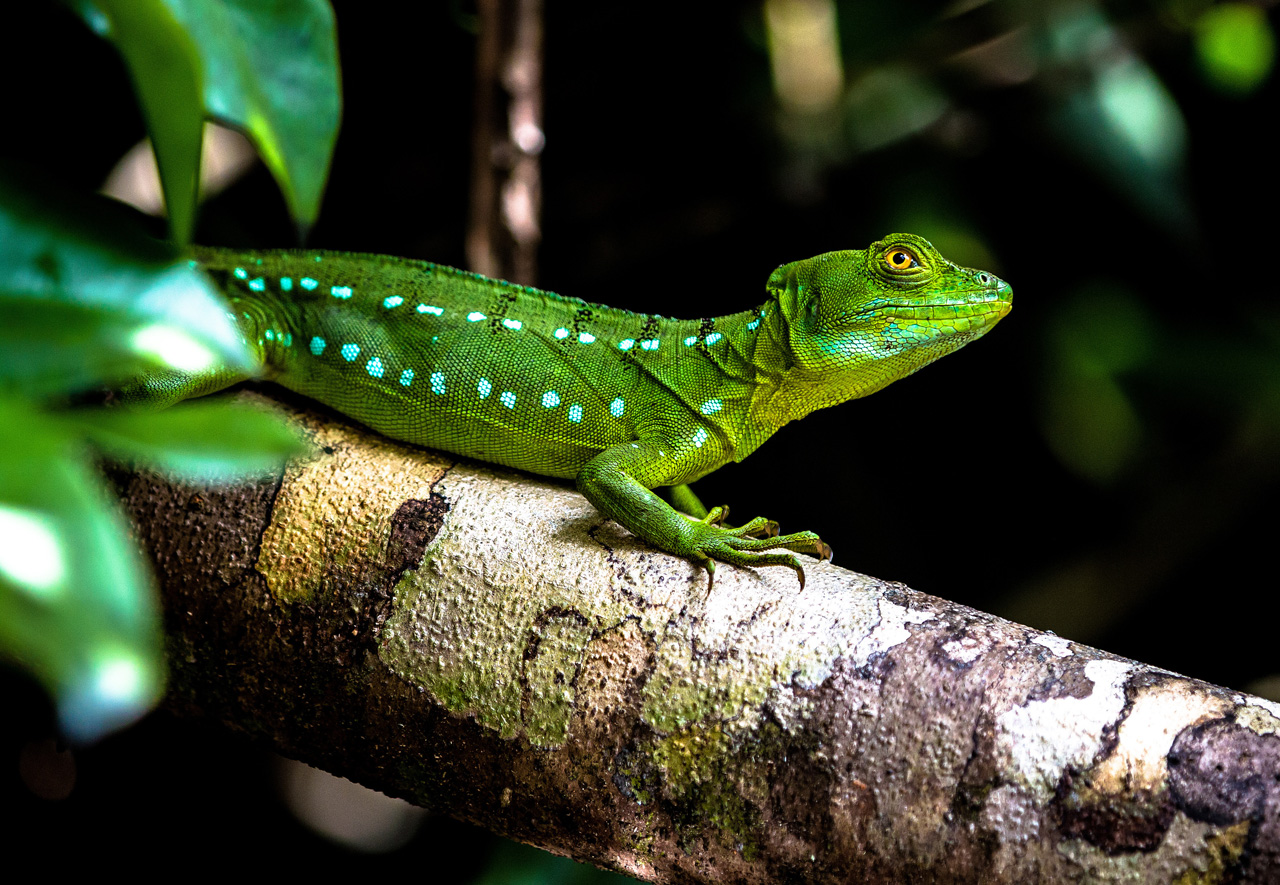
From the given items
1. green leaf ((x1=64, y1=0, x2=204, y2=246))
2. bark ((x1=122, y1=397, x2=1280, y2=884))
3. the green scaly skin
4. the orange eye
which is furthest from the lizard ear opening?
green leaf ((x1=64, y1=0, x2=204, y2=246))

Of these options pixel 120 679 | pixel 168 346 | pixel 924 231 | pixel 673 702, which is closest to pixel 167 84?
pixel 168 346

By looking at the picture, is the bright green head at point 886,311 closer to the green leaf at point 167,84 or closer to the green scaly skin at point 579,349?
the green scaly skin at point 579,349

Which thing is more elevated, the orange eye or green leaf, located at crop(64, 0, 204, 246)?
green leaf, located at crop(64, 0, 204, 246)

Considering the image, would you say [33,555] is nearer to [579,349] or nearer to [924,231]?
[579,349]

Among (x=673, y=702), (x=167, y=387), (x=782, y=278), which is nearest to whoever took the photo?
(x=673, y=702)

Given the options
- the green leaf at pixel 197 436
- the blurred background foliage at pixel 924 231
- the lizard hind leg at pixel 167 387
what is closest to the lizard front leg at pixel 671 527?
the lizard hind leg at pixel 167 387

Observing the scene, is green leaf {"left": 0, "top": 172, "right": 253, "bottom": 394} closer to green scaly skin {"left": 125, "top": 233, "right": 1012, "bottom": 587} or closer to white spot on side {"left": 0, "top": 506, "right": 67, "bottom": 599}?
white spot on side {"left": 0, "top": 506, "right": 67, "bottom": 599}
